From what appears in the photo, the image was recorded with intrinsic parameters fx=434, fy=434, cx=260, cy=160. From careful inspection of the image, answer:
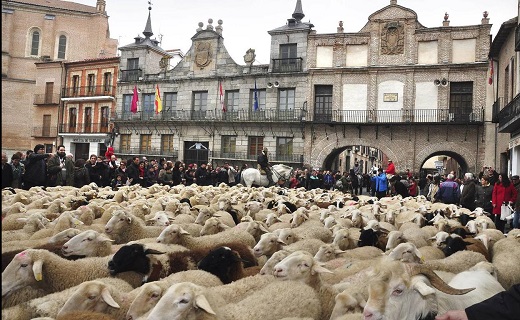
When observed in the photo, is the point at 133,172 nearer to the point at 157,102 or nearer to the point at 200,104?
the point at 157,102

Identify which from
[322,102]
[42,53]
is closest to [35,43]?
[42,53]

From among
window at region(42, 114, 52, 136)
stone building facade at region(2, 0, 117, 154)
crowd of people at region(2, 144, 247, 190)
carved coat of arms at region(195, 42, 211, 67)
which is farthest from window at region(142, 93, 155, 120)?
crowd of people at region(2, 144, 247, 190)

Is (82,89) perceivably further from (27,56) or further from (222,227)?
(222,227)

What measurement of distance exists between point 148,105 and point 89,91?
26.6ft

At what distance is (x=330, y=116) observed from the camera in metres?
31.6

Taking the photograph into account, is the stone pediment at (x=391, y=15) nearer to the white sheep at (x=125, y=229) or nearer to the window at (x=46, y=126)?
the white sheep at (x=125, y=229)

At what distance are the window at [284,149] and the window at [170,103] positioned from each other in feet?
33.5

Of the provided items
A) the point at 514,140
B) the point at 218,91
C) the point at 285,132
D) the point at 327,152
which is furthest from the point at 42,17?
the point at 514,140

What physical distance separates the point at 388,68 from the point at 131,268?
93.8 ft

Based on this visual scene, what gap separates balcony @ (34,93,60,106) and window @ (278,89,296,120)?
24872 millimetres

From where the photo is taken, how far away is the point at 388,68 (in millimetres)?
30312

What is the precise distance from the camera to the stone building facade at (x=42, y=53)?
148ft

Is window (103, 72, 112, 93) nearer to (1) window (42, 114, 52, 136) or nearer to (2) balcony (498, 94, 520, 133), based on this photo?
(1) window (42, 114, 52, 136)

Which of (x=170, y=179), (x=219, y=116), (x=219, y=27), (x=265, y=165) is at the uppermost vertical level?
(x=219, y=27)
